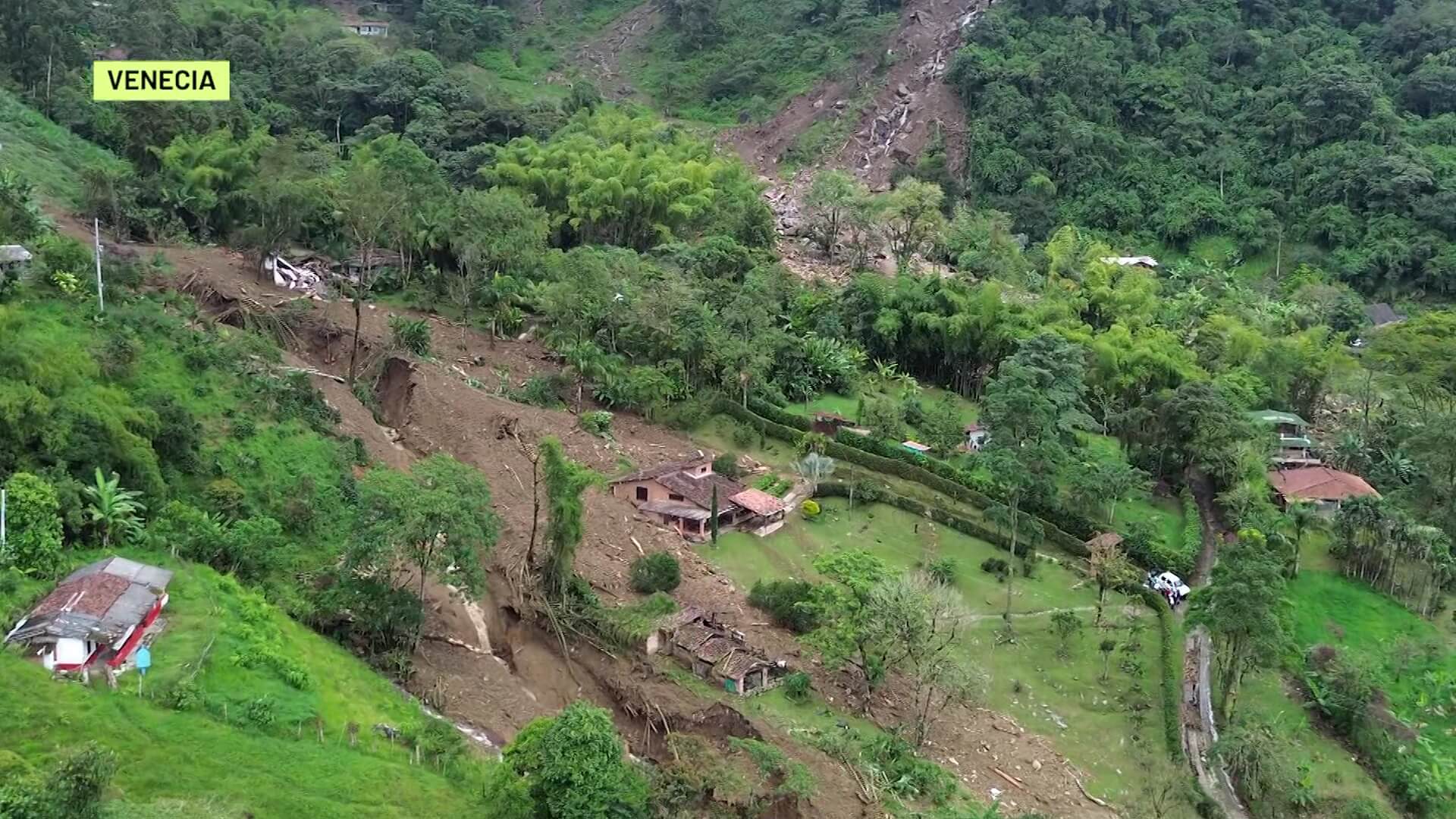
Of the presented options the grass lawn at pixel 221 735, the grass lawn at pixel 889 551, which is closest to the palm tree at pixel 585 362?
the grass lawn at pixel 889 551

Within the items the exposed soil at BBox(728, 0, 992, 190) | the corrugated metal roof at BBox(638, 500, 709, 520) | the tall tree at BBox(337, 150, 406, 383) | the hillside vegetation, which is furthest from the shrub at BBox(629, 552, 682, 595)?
the exposed soil at BBox(728, 0, 992, 190)

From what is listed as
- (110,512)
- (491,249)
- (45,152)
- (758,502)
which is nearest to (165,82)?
(110,512)

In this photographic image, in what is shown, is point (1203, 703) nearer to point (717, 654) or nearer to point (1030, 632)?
point (1030, 632)

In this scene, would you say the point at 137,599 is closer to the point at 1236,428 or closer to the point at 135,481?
the point at 135,481

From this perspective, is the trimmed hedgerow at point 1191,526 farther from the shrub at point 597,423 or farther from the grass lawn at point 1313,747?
the shrub at point 597,423

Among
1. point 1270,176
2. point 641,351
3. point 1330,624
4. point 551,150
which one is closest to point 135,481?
point 641,351

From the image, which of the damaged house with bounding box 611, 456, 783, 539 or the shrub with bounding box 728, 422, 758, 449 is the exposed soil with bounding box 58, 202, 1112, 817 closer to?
the damaged house with bounding box 611, 456, 783, 539
